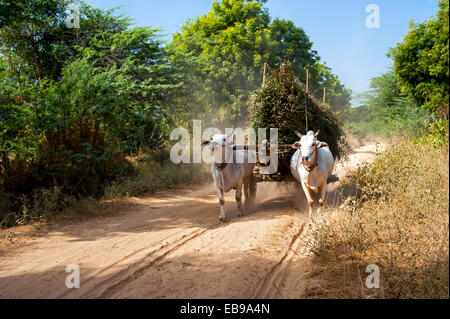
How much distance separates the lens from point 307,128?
7.30 metres

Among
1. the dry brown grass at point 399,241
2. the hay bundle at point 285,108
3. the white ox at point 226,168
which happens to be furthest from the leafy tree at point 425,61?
the white ox at point 226,168

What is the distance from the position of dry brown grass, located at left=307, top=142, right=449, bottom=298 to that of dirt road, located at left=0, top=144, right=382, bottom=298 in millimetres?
386

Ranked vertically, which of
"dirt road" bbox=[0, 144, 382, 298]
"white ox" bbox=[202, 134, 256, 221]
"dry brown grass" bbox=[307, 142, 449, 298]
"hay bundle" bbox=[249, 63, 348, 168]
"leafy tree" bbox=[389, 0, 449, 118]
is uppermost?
"leafy tree" bbox=[389, 0, 449, 118]

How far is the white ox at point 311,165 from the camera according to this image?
20.2 feet

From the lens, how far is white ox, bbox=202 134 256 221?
669cm

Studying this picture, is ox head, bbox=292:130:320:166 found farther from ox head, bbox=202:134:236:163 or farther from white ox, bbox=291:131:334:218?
ox head, bbox=202:134:236:163

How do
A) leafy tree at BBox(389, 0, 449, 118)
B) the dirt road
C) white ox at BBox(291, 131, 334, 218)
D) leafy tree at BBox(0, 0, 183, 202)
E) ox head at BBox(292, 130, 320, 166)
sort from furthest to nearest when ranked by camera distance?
leafy tree at BBox(389, 0, 449, 118), leafy tree at BBox(0, 0, 183, 202), white ox at BBox(291, 131, 334, 218), ox head at BBox(292, 130, 320, 166), the dirt road

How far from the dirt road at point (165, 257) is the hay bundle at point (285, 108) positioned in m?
1.73

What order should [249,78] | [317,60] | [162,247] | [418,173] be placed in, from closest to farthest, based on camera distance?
[162,247] → [418,173] → [249,78] → [317,60]

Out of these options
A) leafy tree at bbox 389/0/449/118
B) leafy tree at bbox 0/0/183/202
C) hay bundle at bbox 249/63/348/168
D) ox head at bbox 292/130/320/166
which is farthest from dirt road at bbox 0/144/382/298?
leafy tree at bbox 389/0/449/118

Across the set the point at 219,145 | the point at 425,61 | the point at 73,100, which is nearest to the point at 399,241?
the point at 219,145

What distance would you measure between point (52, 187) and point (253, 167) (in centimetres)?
437

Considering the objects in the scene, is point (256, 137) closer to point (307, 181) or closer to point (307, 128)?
point (307, 128)
